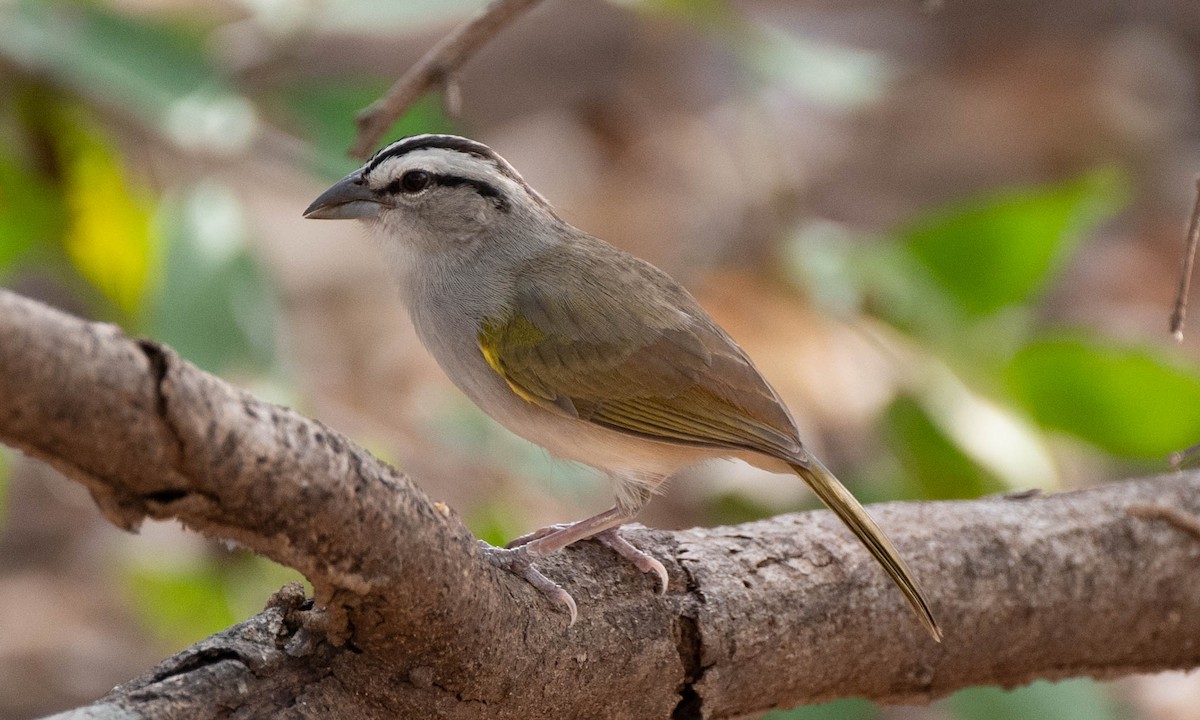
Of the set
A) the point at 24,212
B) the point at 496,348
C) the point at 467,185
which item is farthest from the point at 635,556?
the point at 24,212

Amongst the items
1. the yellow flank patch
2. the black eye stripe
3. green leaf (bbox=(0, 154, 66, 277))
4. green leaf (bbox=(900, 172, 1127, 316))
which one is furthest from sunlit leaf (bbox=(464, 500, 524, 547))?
green leaf (bbox=(0, 154, 66, 277))

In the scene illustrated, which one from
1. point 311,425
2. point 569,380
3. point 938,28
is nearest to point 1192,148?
point 938,28

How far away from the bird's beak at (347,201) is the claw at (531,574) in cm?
132

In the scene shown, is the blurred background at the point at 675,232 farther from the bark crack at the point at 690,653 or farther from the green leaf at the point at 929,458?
the bark crack at the point at 690,653

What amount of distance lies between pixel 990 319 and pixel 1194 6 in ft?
26.2

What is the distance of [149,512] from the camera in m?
2.03

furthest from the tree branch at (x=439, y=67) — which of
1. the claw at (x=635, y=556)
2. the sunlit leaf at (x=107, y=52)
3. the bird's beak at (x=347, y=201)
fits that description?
the sunlit leaf at (x=107, y=52)

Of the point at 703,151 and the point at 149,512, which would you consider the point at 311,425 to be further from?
the point at 703,151

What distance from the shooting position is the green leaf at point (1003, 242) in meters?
5.44

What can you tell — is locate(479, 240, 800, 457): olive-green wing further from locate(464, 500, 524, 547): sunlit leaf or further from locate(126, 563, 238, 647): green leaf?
locate(126, 563, 238, 647): green leaf

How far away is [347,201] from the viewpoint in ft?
13.2

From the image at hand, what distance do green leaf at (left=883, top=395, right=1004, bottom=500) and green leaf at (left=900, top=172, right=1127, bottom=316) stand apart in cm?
55

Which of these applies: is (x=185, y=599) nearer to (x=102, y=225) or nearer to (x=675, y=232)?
(x=102, y=225)

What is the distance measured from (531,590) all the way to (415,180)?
1.54 meters
